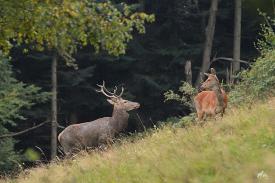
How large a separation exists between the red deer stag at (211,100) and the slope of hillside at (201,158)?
292 centimetres

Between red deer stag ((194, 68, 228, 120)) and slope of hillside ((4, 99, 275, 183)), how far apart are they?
2.92 m

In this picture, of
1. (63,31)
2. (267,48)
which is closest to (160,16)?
(267,48)

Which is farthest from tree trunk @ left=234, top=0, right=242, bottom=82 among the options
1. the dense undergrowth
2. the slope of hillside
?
the slope of hillside

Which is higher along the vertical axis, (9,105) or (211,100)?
(211,100)

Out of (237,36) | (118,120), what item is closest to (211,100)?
(118,120)

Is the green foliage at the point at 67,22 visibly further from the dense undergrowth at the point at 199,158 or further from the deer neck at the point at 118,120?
the deer neck at the point at 118,120

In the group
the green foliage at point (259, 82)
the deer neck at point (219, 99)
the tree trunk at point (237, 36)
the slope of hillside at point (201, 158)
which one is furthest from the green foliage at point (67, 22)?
the tree trunk at point (237, 36)

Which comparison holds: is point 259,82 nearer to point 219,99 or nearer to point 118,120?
point 219,99

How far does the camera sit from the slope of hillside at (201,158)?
7293 mm

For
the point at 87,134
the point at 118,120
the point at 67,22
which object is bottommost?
the point at 87,134

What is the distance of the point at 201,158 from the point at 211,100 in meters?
6.24

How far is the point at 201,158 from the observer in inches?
310

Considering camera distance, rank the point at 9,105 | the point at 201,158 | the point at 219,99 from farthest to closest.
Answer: the point at 9,105 → the point at 219,99 → the point at 201,158

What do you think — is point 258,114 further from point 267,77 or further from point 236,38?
point 236,38
